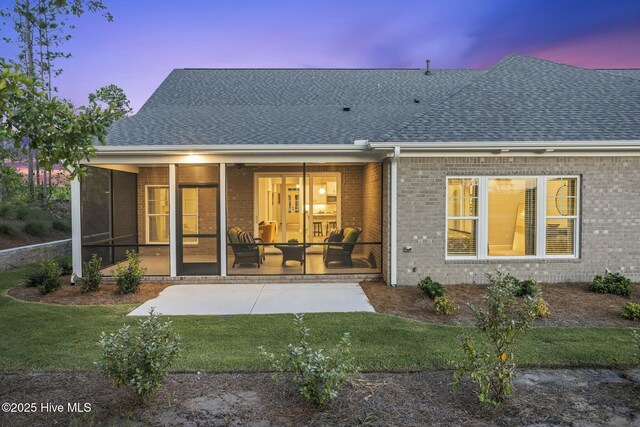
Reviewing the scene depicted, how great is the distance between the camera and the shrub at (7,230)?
14.0 metres

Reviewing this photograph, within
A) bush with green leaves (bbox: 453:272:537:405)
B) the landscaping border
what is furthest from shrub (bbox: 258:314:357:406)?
the landscaping border

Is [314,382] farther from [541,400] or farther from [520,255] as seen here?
[520,255]

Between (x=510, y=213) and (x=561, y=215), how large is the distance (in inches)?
43.5

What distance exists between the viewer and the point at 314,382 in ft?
12.0

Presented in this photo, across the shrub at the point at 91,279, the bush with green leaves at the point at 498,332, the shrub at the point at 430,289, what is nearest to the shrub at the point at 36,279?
the shrub at the point at 91,279

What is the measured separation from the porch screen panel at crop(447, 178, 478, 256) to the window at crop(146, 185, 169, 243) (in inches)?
337

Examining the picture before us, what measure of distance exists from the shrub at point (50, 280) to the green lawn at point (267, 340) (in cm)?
130

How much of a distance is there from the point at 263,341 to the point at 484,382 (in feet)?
9.39

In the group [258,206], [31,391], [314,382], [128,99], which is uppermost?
[128,99]

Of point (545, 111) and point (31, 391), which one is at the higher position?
point (545, 111)

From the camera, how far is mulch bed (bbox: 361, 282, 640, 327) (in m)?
6.49

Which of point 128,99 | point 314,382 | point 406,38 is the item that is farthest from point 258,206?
point 128,99

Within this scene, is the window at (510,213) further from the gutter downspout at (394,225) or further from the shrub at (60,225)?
the shrub at (60,225)

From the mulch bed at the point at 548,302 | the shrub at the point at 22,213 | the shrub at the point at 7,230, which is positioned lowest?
the mulch bed at the point at 548,302
